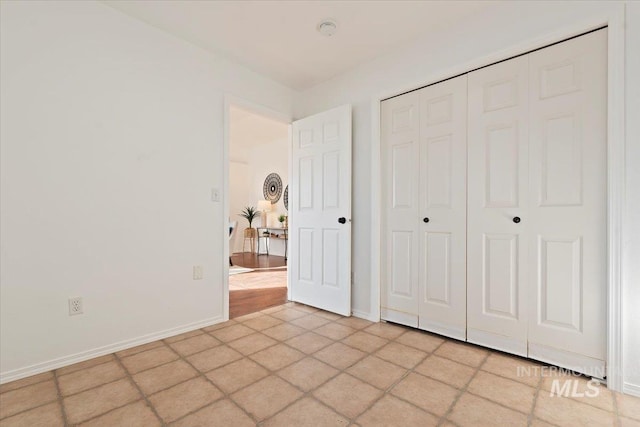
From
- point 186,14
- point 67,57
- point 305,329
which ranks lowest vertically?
point 305,329

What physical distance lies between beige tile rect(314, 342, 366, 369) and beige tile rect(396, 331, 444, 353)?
42 centimetres

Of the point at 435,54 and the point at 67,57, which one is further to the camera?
the point at 435,54

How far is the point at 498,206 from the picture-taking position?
211cm

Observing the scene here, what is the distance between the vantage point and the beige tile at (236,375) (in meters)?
1.71

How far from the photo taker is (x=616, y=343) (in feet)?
5.40

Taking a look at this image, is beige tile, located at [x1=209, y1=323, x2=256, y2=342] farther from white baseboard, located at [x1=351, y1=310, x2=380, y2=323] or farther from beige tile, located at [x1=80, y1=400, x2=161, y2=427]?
white baseboard, located at [x1=351, y1=310, x2=380, y2=323]

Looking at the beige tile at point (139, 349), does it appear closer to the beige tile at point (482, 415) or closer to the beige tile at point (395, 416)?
the beige tile at point (395, 416)

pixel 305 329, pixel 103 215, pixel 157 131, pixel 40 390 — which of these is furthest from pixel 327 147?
pixel 40 390

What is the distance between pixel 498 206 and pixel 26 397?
3.03m

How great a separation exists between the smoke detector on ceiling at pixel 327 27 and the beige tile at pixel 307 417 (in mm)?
2531

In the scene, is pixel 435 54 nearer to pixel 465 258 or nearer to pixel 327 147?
pixel 327 147

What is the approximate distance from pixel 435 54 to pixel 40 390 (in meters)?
3.42

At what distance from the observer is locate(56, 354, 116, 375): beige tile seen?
1.88 metres

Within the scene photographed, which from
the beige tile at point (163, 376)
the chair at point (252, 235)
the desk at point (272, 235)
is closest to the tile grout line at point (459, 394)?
the beige tile at point (163, 376)
